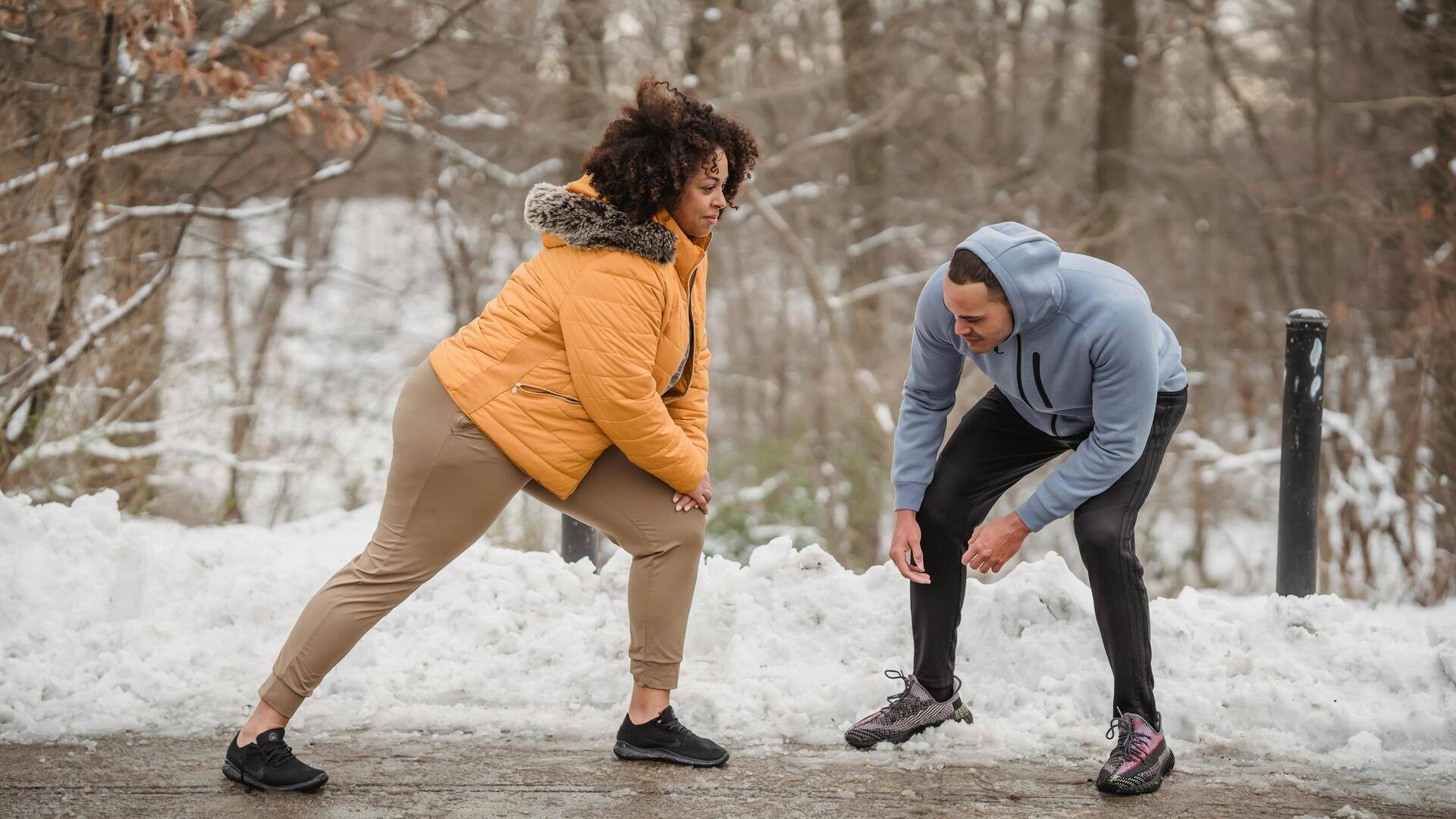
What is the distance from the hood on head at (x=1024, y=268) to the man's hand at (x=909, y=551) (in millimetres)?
703

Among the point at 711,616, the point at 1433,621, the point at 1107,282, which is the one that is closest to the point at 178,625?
the point at 711,616

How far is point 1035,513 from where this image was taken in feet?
10.8

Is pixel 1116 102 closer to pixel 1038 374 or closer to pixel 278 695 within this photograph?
pixel 1038 374

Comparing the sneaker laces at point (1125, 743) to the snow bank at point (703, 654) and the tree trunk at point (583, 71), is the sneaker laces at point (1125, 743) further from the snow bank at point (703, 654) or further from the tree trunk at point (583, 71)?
the tree trunk at point (583, 71)

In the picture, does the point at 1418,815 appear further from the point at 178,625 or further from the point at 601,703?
the point at 178,625

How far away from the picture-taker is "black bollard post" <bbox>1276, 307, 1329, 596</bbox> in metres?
4.25

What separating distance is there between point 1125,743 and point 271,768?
91.9 inches

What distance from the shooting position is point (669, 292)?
323cm

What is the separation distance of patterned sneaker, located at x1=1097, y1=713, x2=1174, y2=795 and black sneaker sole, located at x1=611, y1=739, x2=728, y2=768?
1.08 m

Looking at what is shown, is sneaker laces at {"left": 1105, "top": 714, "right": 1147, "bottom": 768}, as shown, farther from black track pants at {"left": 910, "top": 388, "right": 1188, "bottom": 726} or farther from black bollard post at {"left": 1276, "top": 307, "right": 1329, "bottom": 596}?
black bollard post at {"left": 1276, "top": 307, "right": 1329, "bottom": 596}

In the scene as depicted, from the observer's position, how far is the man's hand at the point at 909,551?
11.7 feet

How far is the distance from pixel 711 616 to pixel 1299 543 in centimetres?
213

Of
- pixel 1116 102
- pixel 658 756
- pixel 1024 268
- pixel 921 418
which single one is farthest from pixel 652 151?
pixel 1116 102

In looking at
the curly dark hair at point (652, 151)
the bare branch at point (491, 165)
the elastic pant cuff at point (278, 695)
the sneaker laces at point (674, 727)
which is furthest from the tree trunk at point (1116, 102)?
the elastic pant cuff at point (278, 695)
